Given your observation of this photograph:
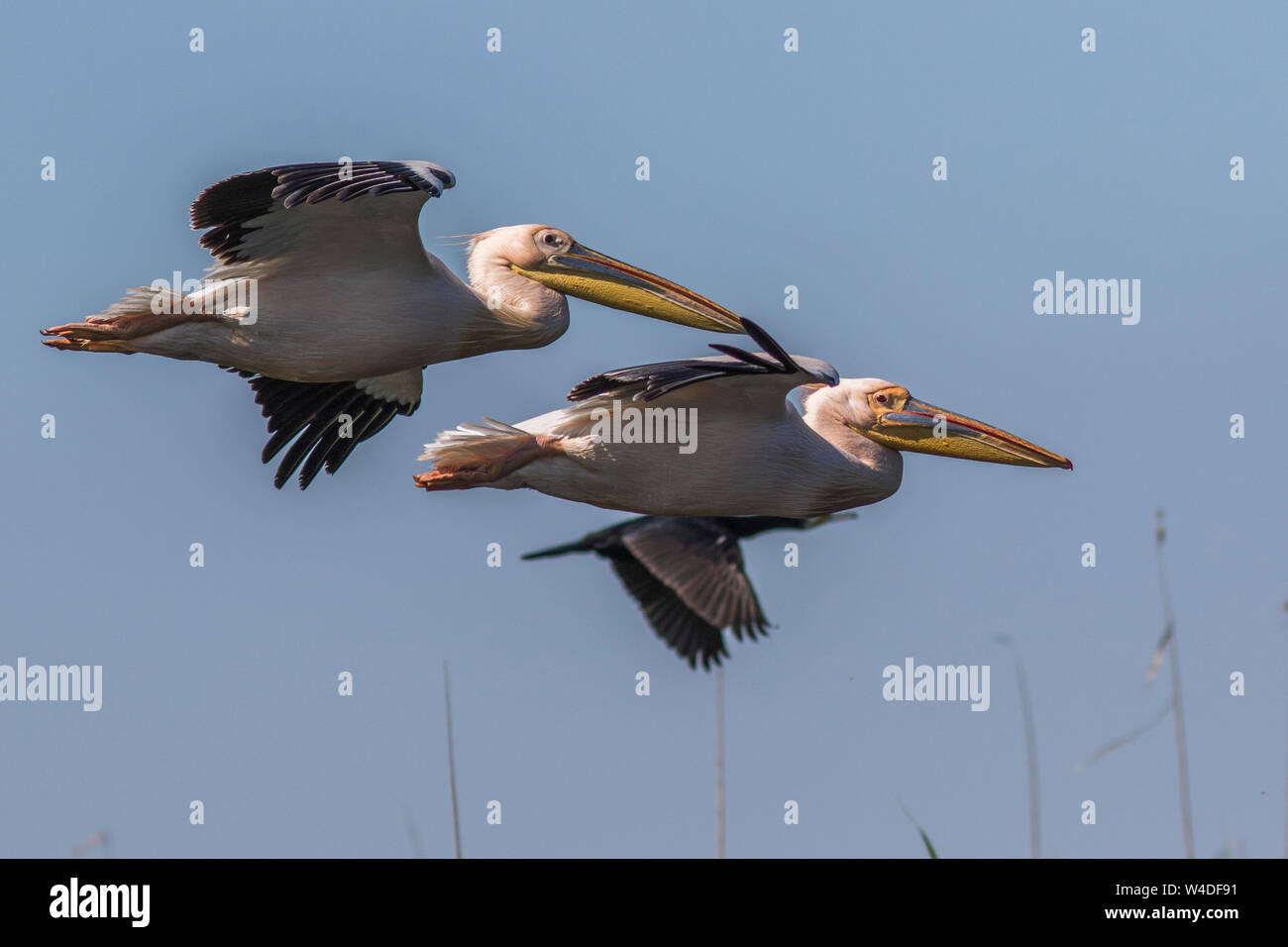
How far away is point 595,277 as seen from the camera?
30.9ft

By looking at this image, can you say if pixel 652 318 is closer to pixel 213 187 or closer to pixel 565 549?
pixel 213 187

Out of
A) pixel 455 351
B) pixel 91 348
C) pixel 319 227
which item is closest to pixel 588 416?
pixel 455 351

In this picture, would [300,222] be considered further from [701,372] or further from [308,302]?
[701,372]

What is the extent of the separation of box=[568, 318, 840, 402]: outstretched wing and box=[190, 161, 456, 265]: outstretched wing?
3.87ft

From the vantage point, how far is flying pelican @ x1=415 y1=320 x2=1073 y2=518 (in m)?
8.25

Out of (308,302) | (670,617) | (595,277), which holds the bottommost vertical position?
(670,617)

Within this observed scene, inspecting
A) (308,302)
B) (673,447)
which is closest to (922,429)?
(673,447)

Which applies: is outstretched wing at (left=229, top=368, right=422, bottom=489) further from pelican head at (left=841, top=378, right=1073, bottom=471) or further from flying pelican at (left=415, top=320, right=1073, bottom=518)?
pelican head at (left=841, top=378, right=1073, bottom=471)

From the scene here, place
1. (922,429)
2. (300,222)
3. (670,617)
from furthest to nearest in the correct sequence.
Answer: (670,617) < (922,429) < (300,222)

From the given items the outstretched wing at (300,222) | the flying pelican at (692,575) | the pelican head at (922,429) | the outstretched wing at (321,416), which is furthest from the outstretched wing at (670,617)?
the outstretched wing at (300,222)

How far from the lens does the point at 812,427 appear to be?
900 cm

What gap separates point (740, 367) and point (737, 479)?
589 millimetres

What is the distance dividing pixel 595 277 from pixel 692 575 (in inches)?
215

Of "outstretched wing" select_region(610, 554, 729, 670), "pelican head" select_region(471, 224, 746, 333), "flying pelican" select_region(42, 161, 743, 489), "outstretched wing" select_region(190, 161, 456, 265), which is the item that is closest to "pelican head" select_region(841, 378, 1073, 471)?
"pelican head" select_region(471, 224, 746, 333)
